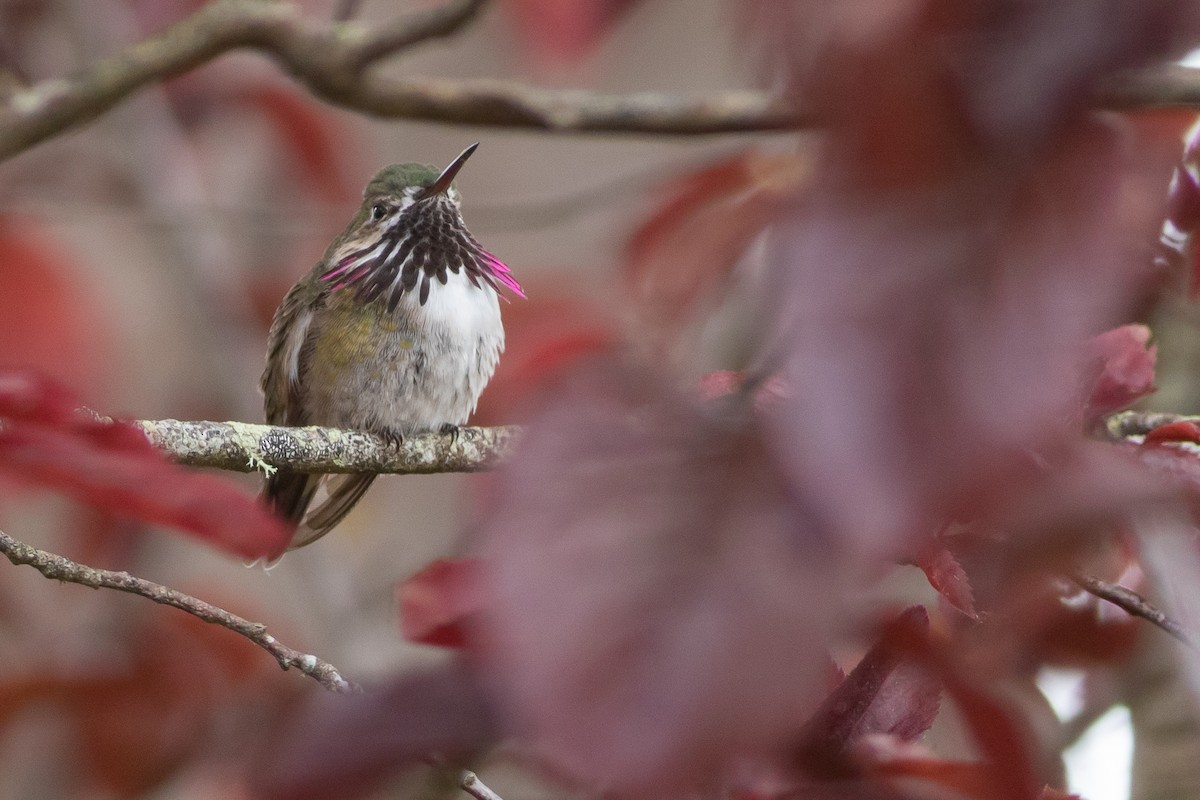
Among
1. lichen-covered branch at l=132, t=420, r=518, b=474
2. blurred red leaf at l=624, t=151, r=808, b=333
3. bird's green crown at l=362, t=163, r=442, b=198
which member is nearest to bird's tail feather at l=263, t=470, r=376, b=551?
lichen-covered branch at l=132, t=420, r=518, b=474

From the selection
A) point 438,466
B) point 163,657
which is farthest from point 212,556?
point 438,466

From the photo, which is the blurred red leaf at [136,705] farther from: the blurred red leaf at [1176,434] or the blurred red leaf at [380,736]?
the blurred red leaf at [1176,434]

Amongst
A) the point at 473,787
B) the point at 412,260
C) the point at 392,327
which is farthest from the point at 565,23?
the point at 473,787

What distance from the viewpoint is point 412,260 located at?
205 centimetres

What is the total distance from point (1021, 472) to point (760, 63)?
0.23 meters

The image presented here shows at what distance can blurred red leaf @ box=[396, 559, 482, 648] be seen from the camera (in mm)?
661

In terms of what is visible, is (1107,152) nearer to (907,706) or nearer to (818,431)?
(818,431)

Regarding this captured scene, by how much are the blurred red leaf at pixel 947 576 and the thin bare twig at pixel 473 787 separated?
0.29 m

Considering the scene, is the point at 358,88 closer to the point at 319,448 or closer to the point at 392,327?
the point at 392,327

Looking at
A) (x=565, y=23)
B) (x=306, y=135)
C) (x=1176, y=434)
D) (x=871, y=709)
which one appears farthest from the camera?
(x=306, y=135)

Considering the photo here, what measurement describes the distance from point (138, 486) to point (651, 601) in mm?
282

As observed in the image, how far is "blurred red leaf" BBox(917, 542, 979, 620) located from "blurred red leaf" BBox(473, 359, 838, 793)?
1.00ft

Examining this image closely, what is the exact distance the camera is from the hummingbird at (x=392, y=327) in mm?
1982

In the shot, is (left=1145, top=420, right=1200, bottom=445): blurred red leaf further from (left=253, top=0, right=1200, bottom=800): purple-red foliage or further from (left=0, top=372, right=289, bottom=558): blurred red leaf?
(left=0, top=372, right=289, bottom=558): blurred red leaf
